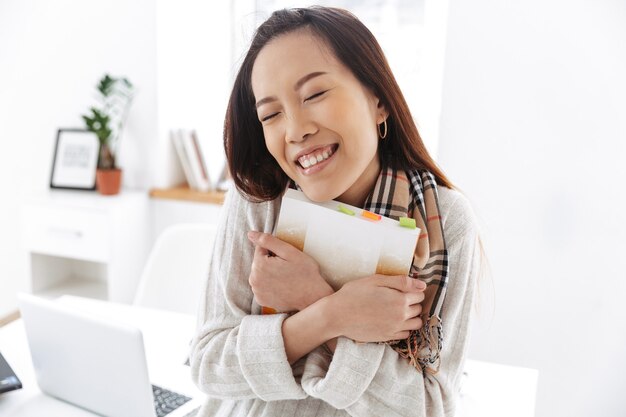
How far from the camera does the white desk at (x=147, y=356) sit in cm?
121

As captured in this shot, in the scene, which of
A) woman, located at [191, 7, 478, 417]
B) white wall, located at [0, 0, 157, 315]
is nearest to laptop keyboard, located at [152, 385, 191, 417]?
woman, located at [191, 7, 478, 417]

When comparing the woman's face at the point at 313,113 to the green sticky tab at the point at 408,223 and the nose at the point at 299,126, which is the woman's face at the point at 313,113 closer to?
the nose at the point at 299,126

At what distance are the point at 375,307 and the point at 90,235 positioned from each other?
2090 millimetres

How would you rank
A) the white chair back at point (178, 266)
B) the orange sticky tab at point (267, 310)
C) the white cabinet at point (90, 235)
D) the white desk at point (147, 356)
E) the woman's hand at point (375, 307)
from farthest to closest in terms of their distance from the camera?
1. the white cabinet at point (90, 235)
2. the white chair back at point (178, 266)
3. the white desk at point (147, 356)
4. the orange sticky tab at point (267, 310)
5. the woman's hand at point (375, 307)

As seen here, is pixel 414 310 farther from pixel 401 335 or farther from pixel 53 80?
pixel 53 80

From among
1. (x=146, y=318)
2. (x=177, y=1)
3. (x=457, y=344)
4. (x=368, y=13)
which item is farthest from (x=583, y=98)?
(x=177, y=1)

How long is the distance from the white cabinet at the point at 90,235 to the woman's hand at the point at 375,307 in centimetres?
197

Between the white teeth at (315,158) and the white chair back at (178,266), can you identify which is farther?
the white chair back at (178,266)

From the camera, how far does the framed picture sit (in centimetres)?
285

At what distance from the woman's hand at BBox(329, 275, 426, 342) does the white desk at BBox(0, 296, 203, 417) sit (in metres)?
0.52

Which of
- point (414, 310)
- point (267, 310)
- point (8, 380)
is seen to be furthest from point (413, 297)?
point (8, 380)

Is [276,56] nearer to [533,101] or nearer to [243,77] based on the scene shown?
[243,77]

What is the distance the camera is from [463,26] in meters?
2.24

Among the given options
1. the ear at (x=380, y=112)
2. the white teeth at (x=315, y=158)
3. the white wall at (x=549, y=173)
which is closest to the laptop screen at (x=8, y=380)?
the white teeth at (x=315, y=158)
